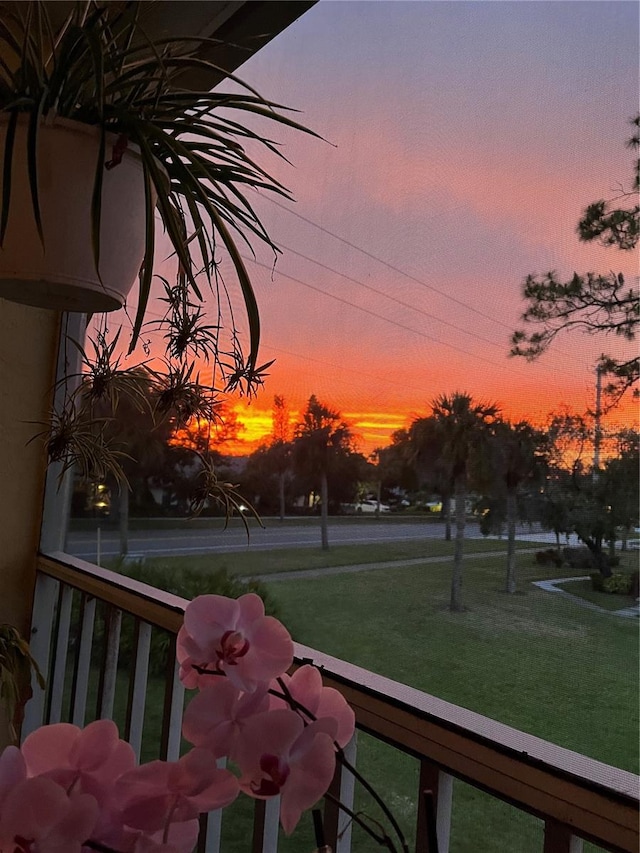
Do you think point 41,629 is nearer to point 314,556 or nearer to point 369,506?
point 314,556

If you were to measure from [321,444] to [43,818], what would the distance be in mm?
971

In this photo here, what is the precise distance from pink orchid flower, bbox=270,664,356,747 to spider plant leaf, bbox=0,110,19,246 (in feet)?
2.13

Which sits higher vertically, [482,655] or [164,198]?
[164,198]

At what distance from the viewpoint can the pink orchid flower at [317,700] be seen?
0.55m

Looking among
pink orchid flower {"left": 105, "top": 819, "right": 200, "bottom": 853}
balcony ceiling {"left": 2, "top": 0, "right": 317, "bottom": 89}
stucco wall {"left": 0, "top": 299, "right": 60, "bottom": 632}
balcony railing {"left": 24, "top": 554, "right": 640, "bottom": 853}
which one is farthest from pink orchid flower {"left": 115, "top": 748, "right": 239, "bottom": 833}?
stucco wall {"left": 0, "top": 299, "right": 60, "bottom": 632}

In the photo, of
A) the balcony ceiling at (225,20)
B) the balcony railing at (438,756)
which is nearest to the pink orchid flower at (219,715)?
the balcony railing at (438,756)

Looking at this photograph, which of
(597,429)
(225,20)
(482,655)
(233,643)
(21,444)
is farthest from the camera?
(21,444)

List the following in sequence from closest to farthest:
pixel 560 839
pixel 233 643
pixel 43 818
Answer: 1. pixel 43 818
2. pixel 233 643
3. pixel 560 839

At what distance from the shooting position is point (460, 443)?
39.5 inches

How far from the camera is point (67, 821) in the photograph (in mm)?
430

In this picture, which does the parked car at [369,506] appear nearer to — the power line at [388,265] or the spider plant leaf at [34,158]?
the power line at [388,265]

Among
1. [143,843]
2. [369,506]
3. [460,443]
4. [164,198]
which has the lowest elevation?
[143,843]

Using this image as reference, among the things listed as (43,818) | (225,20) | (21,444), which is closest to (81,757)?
(43,818)

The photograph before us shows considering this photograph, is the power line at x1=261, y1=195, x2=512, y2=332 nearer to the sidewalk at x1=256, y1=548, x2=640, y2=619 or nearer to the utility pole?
the utility pole
